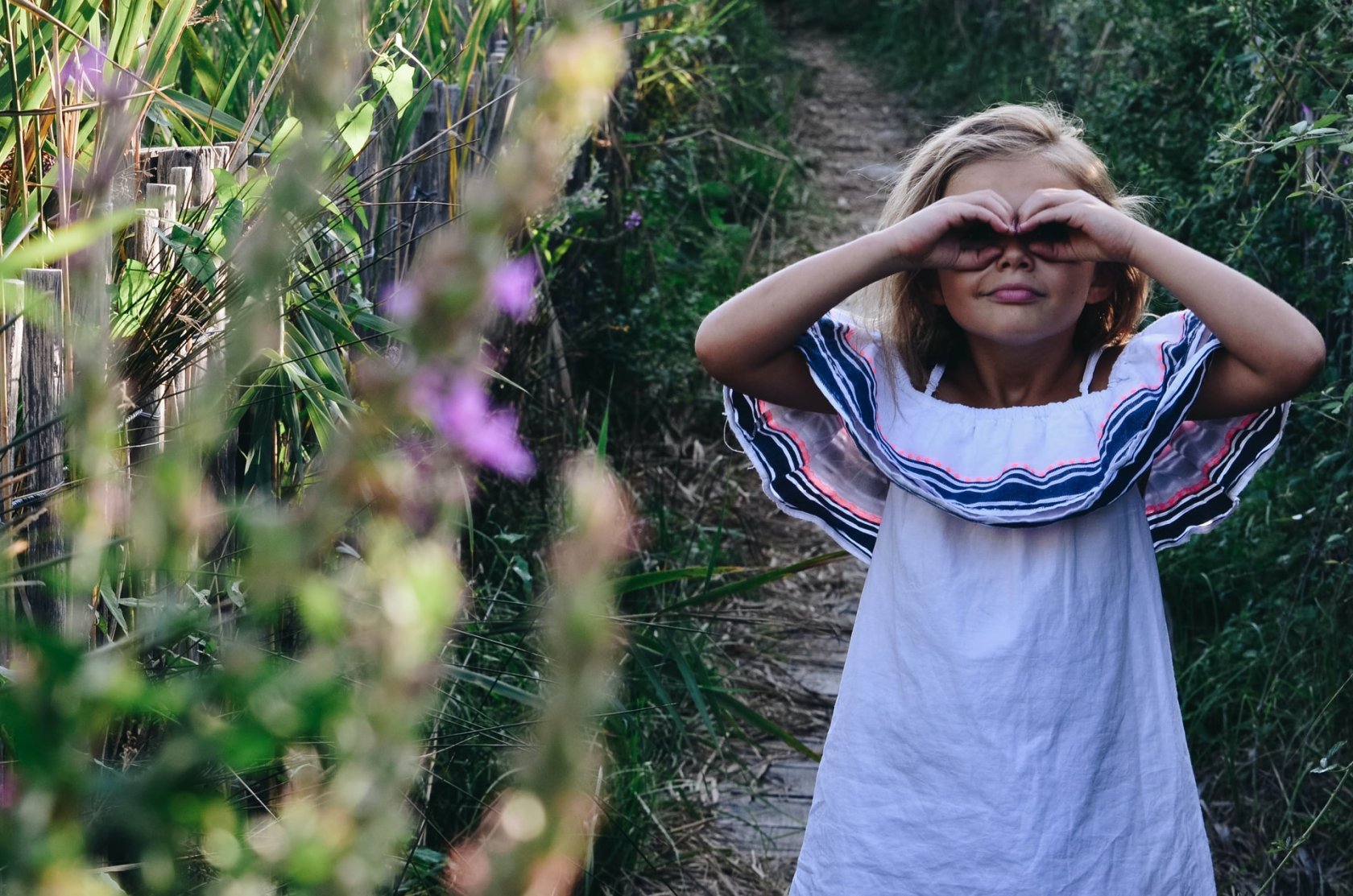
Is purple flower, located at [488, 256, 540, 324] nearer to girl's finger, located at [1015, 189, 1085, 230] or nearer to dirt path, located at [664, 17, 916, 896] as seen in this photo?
dirt path, located at [664, 17, 916, 896]

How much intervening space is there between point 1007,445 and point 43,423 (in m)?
1.02

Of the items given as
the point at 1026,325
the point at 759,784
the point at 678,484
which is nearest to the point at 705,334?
the point at 1026,325

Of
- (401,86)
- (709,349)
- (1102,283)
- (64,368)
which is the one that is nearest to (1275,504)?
(1102,283)

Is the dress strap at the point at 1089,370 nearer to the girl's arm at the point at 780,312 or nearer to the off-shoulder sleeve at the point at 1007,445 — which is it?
the off-shoulder sleeve at the point at 1007,445

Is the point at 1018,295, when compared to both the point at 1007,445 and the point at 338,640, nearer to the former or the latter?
the point at 1007,445

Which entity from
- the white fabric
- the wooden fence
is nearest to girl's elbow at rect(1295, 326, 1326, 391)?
the white fabric

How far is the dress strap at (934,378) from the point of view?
166cm

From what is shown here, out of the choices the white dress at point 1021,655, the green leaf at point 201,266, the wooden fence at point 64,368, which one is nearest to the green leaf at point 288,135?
the wooden fence at point 64,368

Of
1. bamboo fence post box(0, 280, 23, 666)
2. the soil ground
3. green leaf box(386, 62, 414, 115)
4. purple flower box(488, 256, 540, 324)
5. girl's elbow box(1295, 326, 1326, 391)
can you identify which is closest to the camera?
bamboo fence post box(0, 280, 23, 666)

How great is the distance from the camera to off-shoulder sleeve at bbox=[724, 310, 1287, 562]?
1.45 m

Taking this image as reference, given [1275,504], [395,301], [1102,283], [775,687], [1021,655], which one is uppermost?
[1102,283]

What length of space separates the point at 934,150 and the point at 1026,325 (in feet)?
1.02

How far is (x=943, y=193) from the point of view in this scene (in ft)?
5.41

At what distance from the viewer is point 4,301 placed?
1191 millimetres
